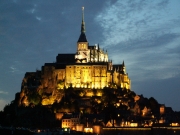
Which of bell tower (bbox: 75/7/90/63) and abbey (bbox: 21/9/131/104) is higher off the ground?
bell tower (bbox: 75/7/90/63)

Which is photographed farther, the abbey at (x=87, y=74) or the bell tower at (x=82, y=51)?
the bell tower at (x=82, y=51)

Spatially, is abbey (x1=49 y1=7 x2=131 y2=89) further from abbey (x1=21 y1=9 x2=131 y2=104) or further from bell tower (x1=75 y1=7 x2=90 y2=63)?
bell tower (x1=75 y1=7 x2=90 y2=63)

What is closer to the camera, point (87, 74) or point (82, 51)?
point (87, 74)

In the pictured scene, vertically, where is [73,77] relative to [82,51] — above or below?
below

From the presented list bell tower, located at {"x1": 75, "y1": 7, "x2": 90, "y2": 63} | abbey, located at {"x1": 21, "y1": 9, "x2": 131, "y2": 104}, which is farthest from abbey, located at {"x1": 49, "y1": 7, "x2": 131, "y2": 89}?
bell tower, located at {"x1": 75, "y1": 7, "x2": 90, "y2": 63}

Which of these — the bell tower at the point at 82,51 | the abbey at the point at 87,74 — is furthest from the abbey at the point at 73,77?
the bell tower at the point at 82,51

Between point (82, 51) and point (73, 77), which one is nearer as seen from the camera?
point (73, 77)

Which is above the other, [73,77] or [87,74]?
[87,74]

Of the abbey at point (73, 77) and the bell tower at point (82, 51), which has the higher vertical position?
the bell tower at point (82, 51)

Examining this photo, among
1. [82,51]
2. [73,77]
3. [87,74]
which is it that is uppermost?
[82,51]

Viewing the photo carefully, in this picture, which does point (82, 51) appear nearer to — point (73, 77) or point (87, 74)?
point (87, 74)

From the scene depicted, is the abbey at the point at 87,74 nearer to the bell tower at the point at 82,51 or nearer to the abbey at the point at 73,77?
the abbey at the point at 73,77

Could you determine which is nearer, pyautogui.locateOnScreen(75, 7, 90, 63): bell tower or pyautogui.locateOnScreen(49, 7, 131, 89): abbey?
pyautogui.locateOnScreen(49, 7, 131, 89): abbey

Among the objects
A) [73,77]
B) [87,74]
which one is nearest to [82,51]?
[87,74]
